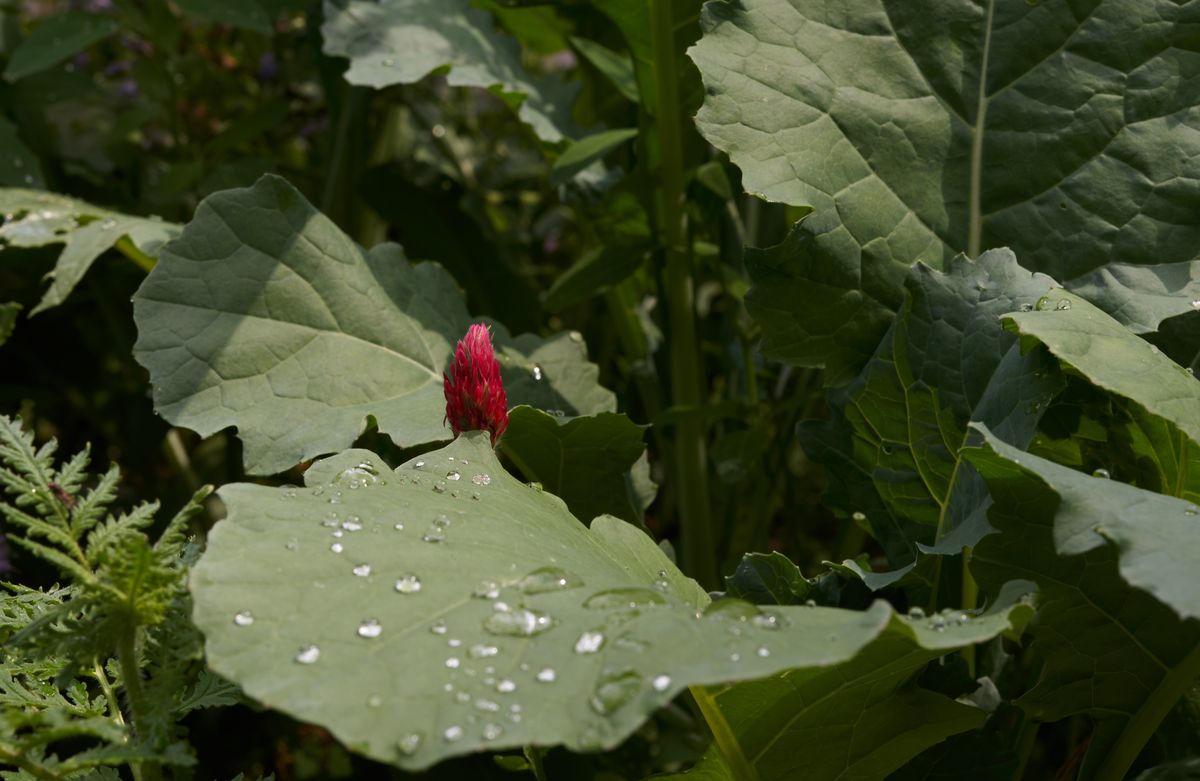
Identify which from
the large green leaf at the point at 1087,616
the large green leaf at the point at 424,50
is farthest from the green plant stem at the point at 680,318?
the large green leaf at the point at 1087,616

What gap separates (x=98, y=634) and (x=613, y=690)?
478mm

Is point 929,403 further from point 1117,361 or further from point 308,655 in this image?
point 308,655

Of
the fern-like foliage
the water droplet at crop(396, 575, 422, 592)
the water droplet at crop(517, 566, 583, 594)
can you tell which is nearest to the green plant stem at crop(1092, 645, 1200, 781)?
the water droplet at crop(517, 566, 583, 594)

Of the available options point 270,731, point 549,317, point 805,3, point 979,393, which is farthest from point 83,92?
point 979,393

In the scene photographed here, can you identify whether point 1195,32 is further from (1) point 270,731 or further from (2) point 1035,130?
(1) point 270,731

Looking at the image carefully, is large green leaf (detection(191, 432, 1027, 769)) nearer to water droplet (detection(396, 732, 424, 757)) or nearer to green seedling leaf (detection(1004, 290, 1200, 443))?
water droplet (detection(396, 732, 424, 757))

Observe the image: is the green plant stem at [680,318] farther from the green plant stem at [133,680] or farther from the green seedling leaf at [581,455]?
the green plant stem at [133,680]

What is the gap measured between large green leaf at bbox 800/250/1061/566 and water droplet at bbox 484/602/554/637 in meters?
0.60

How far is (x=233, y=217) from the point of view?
5.27 ft

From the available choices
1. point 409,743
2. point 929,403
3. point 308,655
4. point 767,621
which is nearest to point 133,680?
point 308,655

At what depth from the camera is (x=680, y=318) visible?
6.46 feet

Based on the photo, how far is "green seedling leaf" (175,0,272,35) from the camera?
2213 millimetres

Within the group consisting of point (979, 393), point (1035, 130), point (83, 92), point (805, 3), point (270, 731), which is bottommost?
point (270, 731)

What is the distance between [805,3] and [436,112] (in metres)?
1.65
